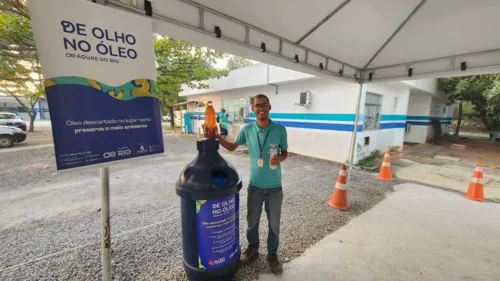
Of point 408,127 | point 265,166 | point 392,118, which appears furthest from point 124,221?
point 408,127

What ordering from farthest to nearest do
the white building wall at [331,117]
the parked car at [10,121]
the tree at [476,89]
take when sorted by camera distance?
the parked car at [10,121] → the tree at [476,89] → the white building wall at [331,117]

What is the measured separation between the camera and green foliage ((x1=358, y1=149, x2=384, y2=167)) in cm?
639

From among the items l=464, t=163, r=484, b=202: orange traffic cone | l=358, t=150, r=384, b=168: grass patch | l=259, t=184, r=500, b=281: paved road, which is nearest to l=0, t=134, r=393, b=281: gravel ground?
l=259, t=184, r=500, b=281: paved road

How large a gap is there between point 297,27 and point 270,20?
0.43m

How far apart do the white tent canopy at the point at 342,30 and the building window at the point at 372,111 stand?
3.72 metres

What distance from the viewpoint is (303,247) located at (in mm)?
2447

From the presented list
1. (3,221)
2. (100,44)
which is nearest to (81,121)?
(100,44)

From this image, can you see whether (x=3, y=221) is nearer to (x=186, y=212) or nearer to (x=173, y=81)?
(x=186, y=212)

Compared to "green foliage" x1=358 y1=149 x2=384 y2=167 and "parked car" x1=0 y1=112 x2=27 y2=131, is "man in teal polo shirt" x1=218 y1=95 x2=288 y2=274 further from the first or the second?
"parked car" x1=0 y1=112 x2=27 y2=131

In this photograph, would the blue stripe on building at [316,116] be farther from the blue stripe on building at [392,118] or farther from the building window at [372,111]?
the blue stripe on building at [392,118]

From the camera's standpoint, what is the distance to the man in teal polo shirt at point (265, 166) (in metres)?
1.96

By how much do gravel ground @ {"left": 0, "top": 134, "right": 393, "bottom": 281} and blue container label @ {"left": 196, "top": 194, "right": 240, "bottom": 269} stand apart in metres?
0.48

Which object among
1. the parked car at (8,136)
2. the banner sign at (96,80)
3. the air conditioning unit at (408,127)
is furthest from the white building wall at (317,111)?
the parked car at (8,136)

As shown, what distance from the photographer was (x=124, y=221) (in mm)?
2975
